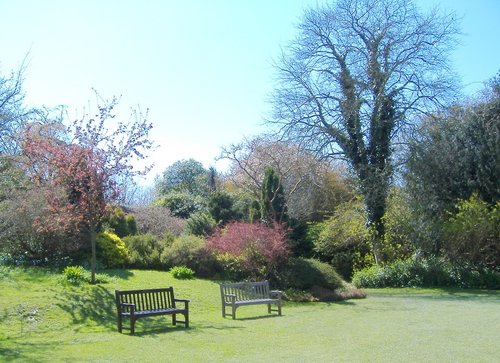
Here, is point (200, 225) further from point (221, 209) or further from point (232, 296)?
point (232, 296)

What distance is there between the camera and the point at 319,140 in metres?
26.4

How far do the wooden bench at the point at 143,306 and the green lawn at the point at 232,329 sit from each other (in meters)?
0.36

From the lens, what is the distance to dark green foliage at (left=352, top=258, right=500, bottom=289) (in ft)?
71.3

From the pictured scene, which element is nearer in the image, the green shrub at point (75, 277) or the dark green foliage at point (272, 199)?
the green shrub at point (75, 277)

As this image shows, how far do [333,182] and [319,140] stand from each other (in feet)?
22.1

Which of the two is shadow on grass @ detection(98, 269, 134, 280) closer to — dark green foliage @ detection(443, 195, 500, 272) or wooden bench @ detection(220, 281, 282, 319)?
wooden bench @ detection(220, 281, 282, 319)

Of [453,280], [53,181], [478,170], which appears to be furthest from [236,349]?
[478,170]

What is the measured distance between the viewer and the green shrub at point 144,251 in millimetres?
20344

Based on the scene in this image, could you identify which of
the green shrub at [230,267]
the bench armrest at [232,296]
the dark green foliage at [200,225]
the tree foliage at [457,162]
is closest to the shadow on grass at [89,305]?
the bench armrest at [232,296]

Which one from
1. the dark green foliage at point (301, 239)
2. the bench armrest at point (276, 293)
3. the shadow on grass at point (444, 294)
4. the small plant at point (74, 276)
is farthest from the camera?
the dark green foliage at point (301, 239)

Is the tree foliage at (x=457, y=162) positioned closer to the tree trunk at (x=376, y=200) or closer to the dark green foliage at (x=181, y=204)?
the tree trunk at (x=376, y=200)

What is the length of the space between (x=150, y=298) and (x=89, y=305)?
197 centimetres

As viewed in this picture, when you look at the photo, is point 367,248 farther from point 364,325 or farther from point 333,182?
point 364,325

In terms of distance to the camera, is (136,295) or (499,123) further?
(499,123)
